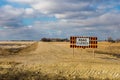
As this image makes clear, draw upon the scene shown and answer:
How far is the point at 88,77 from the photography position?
20641 millimetres

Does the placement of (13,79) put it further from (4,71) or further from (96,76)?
(96,76)

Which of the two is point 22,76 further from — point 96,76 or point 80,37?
point 80,37

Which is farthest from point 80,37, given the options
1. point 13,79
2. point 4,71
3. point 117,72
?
point 13,79

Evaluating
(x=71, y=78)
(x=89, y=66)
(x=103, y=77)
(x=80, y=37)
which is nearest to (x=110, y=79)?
(x=103, y=77)

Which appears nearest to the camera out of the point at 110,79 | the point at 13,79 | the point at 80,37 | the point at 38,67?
the point at 13,79

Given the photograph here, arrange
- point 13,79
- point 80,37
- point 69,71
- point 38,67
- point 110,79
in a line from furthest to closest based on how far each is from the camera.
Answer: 1. point 80,37
2. point 38,67
3. point 69,71
4. point 110,79
5. point 13,79

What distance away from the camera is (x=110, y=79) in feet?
67.6

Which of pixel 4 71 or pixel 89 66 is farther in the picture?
pixel 89 66

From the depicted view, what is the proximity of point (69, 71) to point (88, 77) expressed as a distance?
2.42 meters

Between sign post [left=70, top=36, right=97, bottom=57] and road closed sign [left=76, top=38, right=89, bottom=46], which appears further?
road closed sign [left=76, top=38, right=89, bottom=46]

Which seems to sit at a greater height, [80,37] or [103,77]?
[80,37]

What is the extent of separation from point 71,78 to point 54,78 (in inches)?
38.0

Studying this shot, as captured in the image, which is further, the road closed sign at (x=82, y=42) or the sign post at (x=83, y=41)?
the road closed sign at (x=82, y=42)

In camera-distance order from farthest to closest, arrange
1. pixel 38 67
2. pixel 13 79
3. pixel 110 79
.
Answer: pixel 38 67 → pixel 110 79 → pixel 13 79
